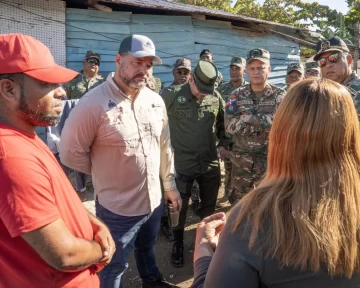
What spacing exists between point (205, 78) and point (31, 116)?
2277 millimetres

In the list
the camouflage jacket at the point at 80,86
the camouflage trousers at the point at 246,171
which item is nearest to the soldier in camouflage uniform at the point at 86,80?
the camouflage jacket at the point at 80,86

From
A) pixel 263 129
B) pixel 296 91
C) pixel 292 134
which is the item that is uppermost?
pixel 296 91

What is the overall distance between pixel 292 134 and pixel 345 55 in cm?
295

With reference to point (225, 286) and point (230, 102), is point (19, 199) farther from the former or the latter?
point (230, 102)

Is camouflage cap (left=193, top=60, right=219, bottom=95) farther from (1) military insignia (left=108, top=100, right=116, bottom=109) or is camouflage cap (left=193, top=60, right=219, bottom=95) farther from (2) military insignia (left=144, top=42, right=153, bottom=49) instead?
(1) military insignia (left=108, top=100, right=116, bottom=109)

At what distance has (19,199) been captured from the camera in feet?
4.10

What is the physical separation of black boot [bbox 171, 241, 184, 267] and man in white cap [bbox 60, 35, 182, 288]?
3.88 ft

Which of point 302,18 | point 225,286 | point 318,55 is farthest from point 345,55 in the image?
point 302,18

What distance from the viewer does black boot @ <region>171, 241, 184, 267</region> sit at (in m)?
3.71

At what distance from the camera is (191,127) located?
3734 mm

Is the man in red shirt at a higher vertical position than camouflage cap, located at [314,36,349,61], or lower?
lower

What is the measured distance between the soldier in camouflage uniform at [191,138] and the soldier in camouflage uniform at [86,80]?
2574mm

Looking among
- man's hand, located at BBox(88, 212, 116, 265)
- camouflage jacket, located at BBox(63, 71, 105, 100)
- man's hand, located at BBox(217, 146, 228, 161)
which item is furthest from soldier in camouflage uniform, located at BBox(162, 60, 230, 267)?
camouflage jacket, located at BBox(63, 71, 105, 100)

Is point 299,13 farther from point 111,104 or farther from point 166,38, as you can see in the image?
point 111,104
